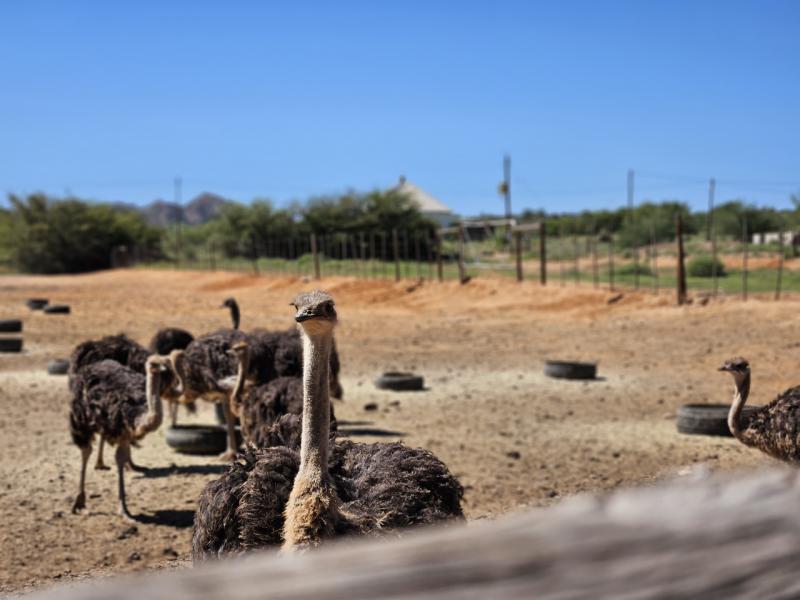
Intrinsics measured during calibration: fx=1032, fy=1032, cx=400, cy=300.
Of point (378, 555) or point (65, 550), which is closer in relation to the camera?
point (378, 555)

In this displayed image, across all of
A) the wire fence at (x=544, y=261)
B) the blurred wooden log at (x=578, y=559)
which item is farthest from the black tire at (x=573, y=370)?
the blurred wooden log at (x=578, y=559)

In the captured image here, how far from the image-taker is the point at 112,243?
57.4 m

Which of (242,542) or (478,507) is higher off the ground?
(242,542)

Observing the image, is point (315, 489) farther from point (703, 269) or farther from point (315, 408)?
point (703, 269)

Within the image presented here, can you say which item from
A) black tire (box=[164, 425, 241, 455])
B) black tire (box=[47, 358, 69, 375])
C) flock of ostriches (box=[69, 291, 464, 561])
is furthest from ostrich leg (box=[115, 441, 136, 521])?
black tire (box=[47, 358, 69, 375])

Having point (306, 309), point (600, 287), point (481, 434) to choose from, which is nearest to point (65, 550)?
point (306, 309)

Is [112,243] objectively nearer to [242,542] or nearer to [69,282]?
[69,282]

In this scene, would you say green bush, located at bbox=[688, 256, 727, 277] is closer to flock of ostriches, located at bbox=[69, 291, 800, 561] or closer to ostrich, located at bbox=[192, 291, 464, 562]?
flock of ostriches, located at bbox=[69, 291, 800, 561]

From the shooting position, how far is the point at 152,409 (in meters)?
7.02

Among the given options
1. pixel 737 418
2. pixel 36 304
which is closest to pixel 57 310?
pixel 36 304

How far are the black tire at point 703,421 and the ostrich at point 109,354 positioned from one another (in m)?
4.76

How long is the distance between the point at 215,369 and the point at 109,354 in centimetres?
91

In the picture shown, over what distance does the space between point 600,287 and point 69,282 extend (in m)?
27.7

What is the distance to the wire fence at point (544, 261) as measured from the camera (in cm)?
2425
